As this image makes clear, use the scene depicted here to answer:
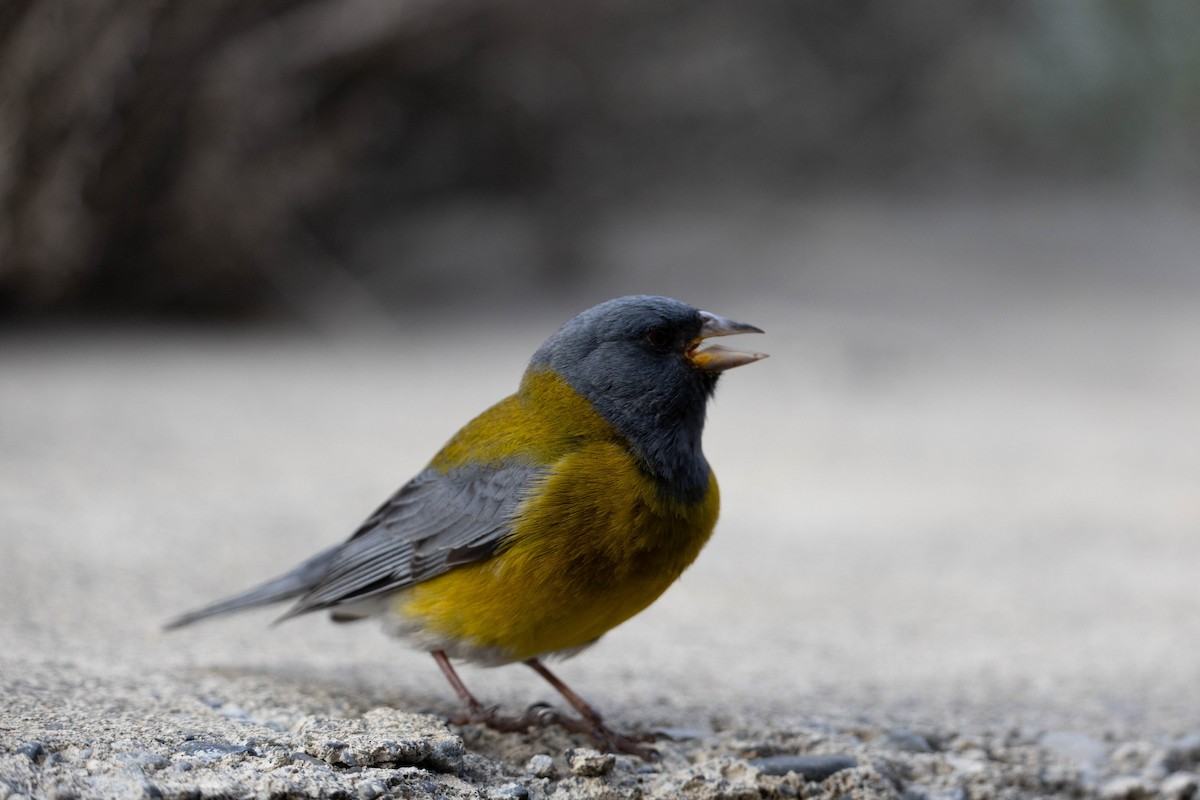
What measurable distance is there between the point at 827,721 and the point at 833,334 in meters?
6.02

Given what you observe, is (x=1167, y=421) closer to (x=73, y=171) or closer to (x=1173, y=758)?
(x=1173, y=758)

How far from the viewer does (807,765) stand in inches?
112

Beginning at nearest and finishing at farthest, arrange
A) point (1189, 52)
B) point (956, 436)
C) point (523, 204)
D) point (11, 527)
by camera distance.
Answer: point (11, 527) → point (956, 436) → point (523, 204) → point (1189, 52)

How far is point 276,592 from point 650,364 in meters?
1.25

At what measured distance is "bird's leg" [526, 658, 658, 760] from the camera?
116 inches

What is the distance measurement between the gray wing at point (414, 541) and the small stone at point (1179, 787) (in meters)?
1.69

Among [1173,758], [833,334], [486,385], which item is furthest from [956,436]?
[1173,758]

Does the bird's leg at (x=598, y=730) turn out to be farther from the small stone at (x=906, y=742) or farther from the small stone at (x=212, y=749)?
the small stone at (x=212, y=749)

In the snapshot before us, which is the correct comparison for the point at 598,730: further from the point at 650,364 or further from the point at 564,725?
the point at 650,364

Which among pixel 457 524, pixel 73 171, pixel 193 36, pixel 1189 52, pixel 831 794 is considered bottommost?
pixel 831 794

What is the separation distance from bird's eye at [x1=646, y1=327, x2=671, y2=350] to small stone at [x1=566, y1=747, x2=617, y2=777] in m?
1.00

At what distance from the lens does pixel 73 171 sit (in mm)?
7508

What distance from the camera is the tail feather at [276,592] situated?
342 centimetres

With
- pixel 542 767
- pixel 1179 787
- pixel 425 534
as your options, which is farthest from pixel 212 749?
pixel 1179 787
